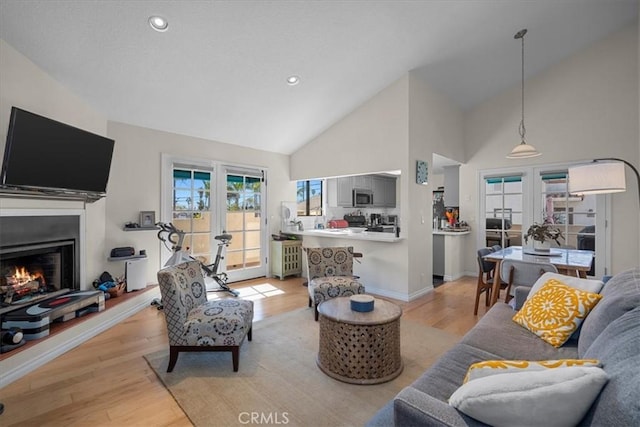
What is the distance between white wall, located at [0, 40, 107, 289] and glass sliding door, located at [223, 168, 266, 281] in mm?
1750

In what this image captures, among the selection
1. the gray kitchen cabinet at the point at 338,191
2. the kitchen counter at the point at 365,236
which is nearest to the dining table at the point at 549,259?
the kitchen counter at the point at 365,236

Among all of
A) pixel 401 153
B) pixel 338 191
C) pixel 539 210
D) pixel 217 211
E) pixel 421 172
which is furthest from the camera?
pixel 338 191

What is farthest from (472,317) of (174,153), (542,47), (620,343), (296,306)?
(174,153)

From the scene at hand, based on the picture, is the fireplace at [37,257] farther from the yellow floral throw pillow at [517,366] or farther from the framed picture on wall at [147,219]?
the yellow floral throw pillow at [517,366]

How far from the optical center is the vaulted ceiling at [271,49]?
253cm

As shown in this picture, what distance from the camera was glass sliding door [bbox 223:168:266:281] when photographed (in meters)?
5.03

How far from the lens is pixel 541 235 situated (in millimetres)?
3484

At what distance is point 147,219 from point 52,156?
58.5 inches

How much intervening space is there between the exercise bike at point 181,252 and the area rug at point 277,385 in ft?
4.51

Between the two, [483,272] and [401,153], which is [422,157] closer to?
[401,153]

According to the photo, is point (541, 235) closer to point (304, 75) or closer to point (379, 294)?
point (379, 294)

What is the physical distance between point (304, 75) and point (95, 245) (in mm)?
3168

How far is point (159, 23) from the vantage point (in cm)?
259

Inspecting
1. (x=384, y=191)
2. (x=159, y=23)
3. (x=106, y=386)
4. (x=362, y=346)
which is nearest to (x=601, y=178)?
(x=362, y=346)
